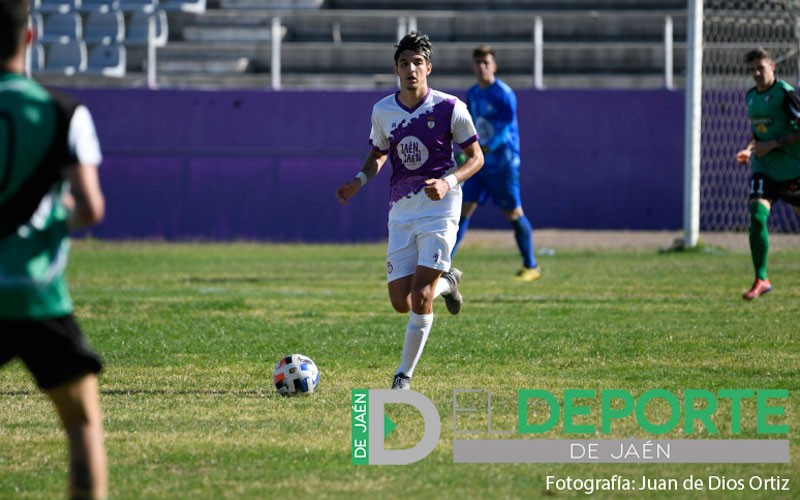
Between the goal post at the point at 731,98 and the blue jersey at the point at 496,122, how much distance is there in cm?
705

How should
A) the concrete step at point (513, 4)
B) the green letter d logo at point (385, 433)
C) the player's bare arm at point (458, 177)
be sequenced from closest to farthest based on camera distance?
1. the green letter d logo at point (385, 433)
2. the player's bare arm at point (458, 177)
3. the concrete step at point (513, 4)

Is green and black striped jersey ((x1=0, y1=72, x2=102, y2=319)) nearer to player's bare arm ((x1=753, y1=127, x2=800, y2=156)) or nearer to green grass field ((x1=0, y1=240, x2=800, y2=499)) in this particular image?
green grass field ((x1=0, y1=240, x2=800, y2=499))

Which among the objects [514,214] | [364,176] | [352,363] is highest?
[364,176]

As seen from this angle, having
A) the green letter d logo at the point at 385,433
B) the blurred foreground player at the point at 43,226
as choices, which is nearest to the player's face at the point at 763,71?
the green letter d logo at the point at 385,433

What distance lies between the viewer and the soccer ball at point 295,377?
291 inches

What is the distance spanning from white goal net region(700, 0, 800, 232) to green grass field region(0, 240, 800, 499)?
4224 millimetres

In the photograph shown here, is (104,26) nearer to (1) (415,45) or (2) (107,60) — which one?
(2) (107,60)

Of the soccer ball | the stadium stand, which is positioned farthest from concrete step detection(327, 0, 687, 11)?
the soccer ball

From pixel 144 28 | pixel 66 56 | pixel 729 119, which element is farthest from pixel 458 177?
pixel 144 28

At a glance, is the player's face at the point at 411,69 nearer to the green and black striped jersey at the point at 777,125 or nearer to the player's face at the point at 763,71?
the player's face at the point at 763,71

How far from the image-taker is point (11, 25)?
3998 millimetres

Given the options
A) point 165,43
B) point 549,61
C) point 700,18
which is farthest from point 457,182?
point 165,43

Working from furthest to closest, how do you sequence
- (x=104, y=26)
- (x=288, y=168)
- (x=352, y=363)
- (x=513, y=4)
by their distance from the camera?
(x=513, y=4) → (x=104, y=26) → (x=288, y=168) → (x=352, y=363)

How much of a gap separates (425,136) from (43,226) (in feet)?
12.6
